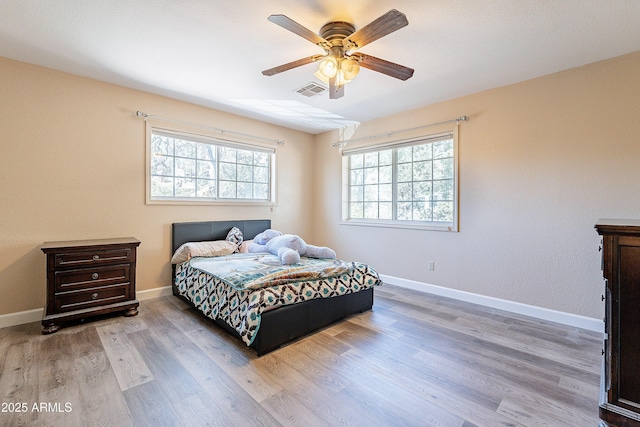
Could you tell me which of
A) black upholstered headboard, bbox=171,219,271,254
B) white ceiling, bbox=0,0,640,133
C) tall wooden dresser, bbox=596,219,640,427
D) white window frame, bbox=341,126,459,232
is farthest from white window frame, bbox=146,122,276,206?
tall wooden dresser, bbox=596,219,640,427

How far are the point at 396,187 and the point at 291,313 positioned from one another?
2628 mm

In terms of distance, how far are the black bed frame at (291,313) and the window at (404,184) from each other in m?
1.48

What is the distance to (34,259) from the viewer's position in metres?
2.84

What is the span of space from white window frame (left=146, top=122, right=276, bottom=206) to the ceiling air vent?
1.42 meters

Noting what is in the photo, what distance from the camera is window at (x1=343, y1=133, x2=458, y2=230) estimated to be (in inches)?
146

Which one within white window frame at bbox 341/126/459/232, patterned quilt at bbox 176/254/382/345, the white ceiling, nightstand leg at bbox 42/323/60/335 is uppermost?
the white ceiling

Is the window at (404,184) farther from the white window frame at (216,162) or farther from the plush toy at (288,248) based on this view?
the plush toy at (288,248)

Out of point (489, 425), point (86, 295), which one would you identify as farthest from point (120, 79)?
point (489, 425)

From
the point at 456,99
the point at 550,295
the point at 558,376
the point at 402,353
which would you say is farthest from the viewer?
the point at 456,99

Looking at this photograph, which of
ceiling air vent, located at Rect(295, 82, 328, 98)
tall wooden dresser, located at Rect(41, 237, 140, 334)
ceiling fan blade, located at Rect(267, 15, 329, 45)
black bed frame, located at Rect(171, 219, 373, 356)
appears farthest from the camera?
ceiling air vent, located at Rect(295, 82, 328, 98)

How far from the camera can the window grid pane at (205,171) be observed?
367 centimetres

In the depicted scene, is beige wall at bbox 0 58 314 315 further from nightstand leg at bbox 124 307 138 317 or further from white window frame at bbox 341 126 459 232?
white window frame at bbox 341 126 459 232

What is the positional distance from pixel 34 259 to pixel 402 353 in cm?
360

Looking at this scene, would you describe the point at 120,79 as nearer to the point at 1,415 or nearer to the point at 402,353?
the point at 1,415
